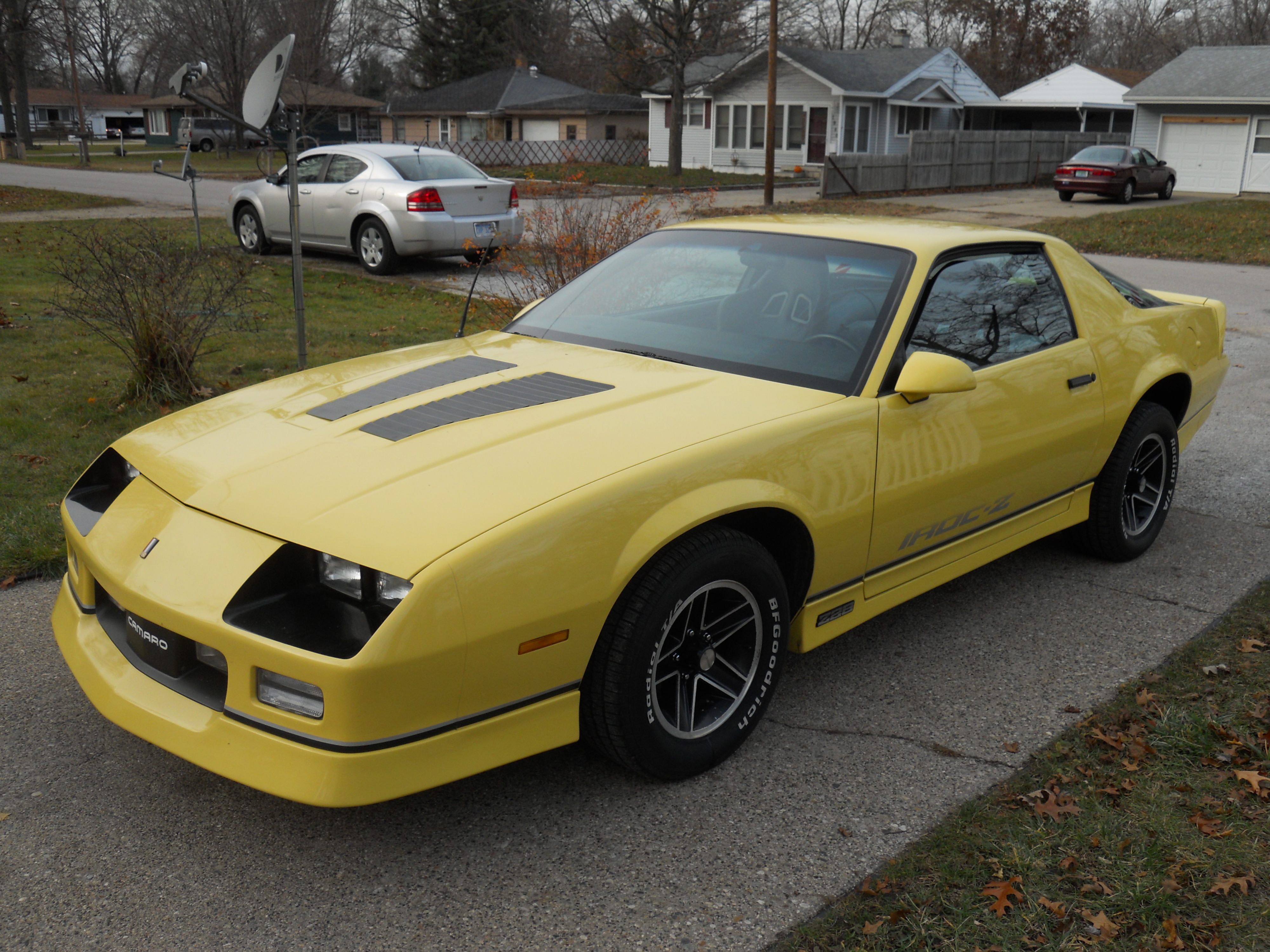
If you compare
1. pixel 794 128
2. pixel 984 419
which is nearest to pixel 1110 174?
pixel 794 128

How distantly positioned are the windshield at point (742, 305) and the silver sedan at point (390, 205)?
850 centimetres

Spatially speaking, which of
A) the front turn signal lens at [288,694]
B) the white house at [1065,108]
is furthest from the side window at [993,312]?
the white house at [1065,108]

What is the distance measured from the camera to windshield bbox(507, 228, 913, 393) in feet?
11.9

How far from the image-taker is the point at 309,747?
8.04 feet

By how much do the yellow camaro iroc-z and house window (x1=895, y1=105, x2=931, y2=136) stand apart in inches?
1648

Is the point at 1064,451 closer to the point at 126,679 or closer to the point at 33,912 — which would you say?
the point at 126,679

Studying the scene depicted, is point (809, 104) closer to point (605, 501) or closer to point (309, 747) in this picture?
point (605, 501)

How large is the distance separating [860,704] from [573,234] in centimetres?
576

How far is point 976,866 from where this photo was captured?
2.76 meters

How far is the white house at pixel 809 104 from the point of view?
4103cm

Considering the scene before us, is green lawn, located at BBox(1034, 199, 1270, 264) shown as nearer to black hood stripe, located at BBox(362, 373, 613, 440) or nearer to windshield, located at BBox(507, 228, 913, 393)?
windshield, located at BBox(507, 228, 913, 393)

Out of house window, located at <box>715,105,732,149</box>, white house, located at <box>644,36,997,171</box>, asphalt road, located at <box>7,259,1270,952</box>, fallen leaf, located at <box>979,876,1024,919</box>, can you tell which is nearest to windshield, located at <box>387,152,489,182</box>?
asphalt road, located at <box>7,259,1270,952</box>

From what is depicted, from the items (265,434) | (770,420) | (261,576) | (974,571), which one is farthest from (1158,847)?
(265,434)

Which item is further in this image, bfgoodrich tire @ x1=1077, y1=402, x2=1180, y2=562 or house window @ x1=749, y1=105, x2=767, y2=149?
house window @ x1=749, y1=105, x2=767, y2=149
